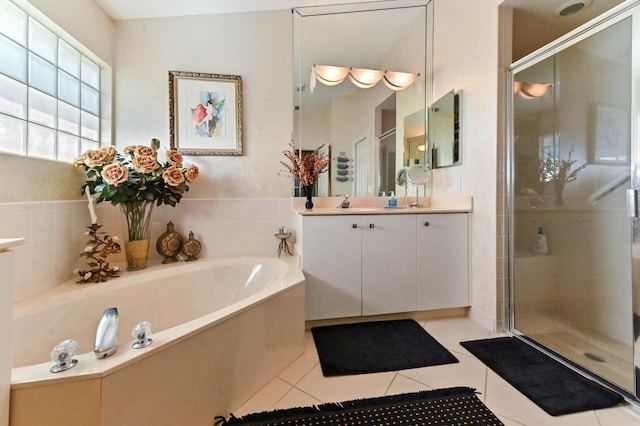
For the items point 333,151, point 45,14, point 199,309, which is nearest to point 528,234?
point 333,151

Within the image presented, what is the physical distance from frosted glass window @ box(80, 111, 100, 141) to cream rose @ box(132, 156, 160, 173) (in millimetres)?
589

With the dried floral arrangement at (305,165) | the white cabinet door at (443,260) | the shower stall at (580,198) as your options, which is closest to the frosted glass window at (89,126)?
the dried floral arrangement at (305,165)

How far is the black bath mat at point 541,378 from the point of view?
1.21m

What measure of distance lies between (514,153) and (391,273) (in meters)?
1.18

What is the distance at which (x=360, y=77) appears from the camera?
2.51 metres

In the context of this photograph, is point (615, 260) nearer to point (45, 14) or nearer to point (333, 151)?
point (333, 151)

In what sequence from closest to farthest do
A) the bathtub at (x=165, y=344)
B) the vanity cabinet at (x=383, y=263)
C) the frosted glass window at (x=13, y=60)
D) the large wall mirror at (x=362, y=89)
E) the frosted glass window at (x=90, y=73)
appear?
the bathtub at (x=165, y=344), the frosted glass window at (x=13, y=60), the vanity cabinet at (x=383, y=263), the frosted glass window at (x=90, y=73), the large wall mirror at (x=362, y=89)

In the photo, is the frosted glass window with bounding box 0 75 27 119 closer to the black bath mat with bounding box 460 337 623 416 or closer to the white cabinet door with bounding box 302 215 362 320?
the white cabinet door with bounding box 302 215 362 320

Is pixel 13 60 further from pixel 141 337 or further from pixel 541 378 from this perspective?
pixel 541 378

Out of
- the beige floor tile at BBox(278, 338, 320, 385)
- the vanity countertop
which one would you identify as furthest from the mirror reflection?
the beige floor tile at BBox(278, 338, 320, 385)

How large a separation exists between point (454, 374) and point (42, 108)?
292cm

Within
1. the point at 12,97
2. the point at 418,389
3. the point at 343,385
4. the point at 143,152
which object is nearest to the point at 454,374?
the point at 418,389

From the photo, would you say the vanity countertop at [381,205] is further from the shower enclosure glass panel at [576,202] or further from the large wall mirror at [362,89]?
the shower enclosure glass panel at [576,202]

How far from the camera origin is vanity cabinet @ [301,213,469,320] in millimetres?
1909
